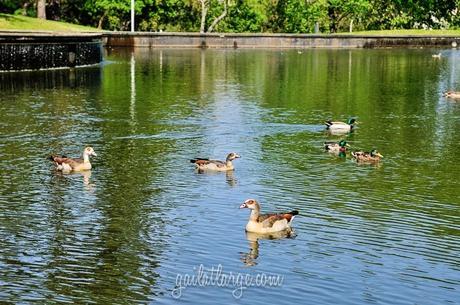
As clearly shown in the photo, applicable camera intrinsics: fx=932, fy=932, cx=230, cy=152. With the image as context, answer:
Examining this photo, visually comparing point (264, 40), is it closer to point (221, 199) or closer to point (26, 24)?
point (26, 24)

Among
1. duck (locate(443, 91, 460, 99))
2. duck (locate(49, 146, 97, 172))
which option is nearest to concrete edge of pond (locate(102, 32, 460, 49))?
duck (locate(443, 91, 460, 99))

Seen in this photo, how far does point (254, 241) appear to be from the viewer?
1919 cm

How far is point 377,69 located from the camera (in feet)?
233

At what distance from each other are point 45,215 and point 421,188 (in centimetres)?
1004

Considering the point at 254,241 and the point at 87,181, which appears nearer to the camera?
the point at 254,241

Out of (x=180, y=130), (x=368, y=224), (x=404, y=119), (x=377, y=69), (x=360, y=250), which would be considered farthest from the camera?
(x=377, y=69)

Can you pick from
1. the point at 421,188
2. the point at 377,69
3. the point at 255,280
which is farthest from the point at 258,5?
the point at 255,280

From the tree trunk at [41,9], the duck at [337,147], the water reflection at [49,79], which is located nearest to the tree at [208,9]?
the tree trunk at [41,9]

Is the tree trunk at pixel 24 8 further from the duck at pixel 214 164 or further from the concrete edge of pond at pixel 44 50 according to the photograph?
the duck at pixel 214 164

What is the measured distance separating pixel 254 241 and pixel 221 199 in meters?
4.00

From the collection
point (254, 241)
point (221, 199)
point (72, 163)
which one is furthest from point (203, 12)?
point (254, 241)

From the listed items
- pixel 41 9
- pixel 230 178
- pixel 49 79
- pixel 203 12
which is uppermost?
pixel 41 9

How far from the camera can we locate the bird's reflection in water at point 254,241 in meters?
17.8

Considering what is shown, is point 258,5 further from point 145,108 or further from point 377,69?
point 145,108
